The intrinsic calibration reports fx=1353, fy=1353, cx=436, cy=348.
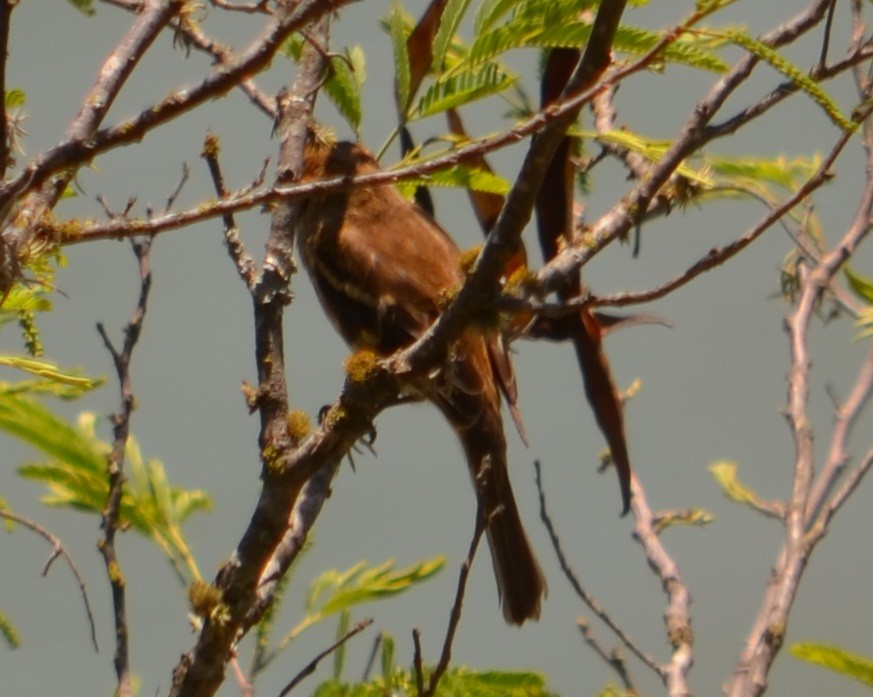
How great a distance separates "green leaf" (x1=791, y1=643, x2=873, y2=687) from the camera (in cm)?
306

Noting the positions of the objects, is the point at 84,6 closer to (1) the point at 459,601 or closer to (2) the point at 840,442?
(1) the point at 459,601

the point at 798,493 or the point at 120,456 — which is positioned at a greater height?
the point at 798,493

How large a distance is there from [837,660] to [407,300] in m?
1.69

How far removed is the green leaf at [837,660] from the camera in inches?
120

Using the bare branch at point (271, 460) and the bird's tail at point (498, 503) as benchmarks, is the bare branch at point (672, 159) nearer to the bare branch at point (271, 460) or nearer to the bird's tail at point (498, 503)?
the bare branch at point (271, 460)

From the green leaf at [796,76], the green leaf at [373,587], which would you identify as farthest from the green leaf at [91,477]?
the green leaf at [796,76]

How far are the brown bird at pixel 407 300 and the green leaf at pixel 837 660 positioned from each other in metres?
1.00

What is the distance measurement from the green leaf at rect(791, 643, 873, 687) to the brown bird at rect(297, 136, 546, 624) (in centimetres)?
100

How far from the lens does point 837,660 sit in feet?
10.2

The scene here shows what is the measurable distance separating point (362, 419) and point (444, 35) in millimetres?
696

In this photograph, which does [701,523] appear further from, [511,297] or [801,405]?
[511,297]

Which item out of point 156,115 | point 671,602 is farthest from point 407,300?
point 156,115

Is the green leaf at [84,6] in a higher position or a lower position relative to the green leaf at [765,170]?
lower

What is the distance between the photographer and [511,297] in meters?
2.18
